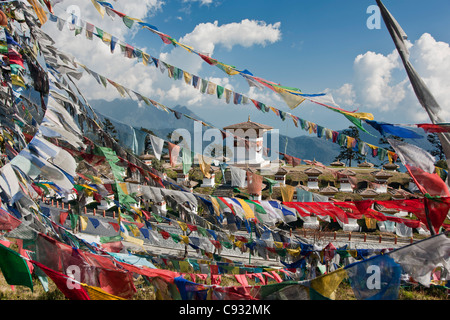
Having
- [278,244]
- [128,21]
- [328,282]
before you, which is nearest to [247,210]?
[278,244]

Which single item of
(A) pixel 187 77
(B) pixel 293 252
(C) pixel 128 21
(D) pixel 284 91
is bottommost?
(B) pixel 293 252

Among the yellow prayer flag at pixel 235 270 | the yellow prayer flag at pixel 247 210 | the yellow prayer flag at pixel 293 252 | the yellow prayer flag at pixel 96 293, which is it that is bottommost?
the yellow prayer flag at pixel 235 270

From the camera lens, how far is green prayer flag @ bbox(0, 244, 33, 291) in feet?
10.8

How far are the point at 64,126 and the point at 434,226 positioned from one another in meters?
5.20

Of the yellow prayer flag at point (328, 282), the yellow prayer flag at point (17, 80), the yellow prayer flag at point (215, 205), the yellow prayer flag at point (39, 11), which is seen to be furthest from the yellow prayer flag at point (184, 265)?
the yellow prayer flag at point (39, 11)

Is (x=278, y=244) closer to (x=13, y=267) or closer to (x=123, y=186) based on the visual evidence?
(x=123, y=186)

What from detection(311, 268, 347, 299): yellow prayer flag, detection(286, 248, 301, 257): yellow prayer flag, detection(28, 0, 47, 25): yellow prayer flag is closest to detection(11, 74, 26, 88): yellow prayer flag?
detection(28, 0, 47, 25): yellow prayer flag

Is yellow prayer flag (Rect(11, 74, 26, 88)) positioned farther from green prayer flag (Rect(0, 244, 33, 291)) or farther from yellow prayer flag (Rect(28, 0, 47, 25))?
green prayer flag (Rect(0, 244, 33, 291))

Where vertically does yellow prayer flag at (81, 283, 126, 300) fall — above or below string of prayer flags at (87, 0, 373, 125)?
below

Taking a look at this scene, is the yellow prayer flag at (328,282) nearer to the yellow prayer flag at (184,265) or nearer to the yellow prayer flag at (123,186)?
the yellow prayer flag at (123,186)

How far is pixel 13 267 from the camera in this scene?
3355 millimetres

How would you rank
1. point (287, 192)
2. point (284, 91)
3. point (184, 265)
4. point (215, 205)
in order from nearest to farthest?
point (284, 91) < point (215, 205) < point (184, 265) < point (287, 192)

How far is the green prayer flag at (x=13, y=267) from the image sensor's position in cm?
330

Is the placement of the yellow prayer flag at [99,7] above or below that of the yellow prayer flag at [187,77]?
above
